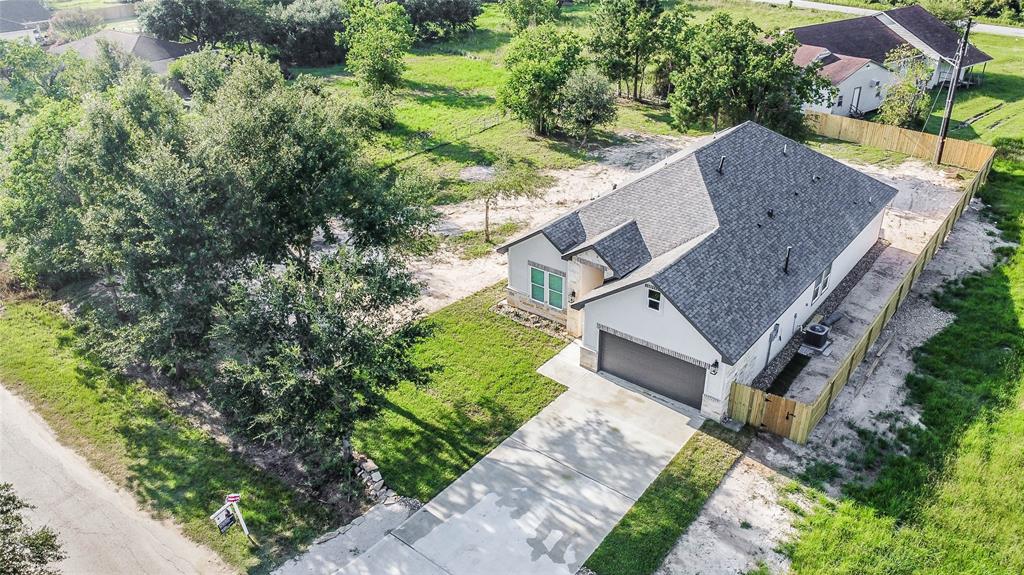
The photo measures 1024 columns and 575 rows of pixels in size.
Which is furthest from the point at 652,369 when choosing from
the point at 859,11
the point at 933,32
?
the point at 859,11

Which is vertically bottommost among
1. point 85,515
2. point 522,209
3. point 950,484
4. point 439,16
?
point 85,515

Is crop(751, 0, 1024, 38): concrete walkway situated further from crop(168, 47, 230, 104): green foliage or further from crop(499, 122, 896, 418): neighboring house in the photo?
crop(168, 47, 230, 104): green foliage

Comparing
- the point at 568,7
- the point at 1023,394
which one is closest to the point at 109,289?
the point at 1023,394

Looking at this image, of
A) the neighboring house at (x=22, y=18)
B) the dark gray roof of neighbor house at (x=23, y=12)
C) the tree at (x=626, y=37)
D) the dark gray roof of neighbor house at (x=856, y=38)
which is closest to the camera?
the tree at (x=626, y=37)

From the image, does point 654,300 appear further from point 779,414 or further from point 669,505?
point 669,505

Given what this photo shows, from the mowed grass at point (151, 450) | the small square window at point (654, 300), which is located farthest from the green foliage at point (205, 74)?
the small square window at point (654, 300)

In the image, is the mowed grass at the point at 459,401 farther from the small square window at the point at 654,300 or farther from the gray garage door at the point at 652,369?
the small square window at the point at 654,300

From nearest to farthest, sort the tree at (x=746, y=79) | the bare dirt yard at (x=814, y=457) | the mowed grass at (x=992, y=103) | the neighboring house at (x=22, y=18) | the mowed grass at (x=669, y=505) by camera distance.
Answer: the mowed grass at (x=669, y=505) → the bare dirt yard at (x=814, y=457) → the tree at (x=746, y=79) → the mowed grass at (x=992, y=103) → the neighboring house at (x=22, y=18)

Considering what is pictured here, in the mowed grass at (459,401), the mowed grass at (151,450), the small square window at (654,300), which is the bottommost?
the mowed grass at (151,450)
